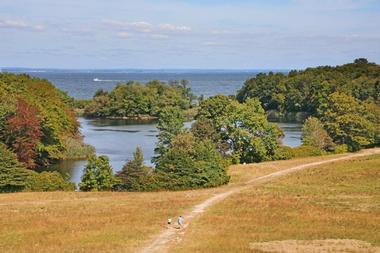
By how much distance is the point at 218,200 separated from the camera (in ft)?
152

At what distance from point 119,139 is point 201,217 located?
6184cm

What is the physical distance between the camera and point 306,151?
251ft

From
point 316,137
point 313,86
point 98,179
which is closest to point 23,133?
point 98,179

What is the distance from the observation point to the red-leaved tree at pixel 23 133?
69188 mm

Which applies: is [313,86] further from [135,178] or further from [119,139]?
[135,178]

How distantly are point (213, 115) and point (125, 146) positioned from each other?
18.7m

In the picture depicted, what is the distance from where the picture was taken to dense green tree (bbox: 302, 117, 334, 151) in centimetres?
8069

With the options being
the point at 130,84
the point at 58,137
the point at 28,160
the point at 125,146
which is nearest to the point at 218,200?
the point at 28,160

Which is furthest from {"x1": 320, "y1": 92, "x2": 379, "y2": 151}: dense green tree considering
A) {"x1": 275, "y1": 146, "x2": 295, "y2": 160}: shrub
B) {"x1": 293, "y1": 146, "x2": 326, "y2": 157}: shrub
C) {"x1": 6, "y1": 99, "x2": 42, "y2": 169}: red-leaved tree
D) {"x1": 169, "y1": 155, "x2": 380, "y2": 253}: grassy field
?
{"x1": 6, "y1": 99, "x2": 42, "y2": 169}: red-leaved tree

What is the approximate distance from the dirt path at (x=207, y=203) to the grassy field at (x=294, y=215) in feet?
2.21

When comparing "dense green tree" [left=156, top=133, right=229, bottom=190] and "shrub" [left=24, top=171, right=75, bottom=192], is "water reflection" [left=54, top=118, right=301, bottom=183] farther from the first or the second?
"dense green tree" [left=156, top=133, right=229, bottom=190]

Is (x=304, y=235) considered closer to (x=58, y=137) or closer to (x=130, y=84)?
(x=58, y=137)

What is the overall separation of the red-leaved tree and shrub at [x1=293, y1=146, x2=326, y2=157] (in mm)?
32389

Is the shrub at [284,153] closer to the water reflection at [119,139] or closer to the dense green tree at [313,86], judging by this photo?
the water reflection at [119,139]
